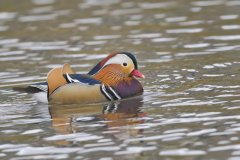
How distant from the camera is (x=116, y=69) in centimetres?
1302

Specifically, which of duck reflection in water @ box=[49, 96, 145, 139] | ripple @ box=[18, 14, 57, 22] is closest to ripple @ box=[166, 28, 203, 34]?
ripple @ box=[18, 14, 57, 22]

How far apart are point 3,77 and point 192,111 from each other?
4.28 meters

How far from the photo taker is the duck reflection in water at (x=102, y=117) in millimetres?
10797

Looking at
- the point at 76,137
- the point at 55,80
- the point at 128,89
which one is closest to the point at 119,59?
the point at 128,89

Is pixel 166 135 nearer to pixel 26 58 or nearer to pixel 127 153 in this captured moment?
pixel 127 153

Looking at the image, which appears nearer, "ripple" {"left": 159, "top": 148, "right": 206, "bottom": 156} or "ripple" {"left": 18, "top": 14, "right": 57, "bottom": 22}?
"ripple" {"left": 159, "top": 148, "right": 206, "bottom": 156}

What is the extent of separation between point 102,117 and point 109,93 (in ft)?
3.93

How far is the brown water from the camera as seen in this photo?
32.6 feet

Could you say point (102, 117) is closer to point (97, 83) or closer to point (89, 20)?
point (97, 83)

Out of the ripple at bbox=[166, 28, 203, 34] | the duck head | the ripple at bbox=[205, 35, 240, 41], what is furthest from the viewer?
the ripple at bbox=[166, 28, 203, 34]

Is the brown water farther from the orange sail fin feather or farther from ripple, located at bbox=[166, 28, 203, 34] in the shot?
the orange sail fin feather

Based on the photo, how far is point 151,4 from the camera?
67.7 feet

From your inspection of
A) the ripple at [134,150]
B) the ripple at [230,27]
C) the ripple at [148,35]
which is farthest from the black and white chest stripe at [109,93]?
the ripple at [230,27]

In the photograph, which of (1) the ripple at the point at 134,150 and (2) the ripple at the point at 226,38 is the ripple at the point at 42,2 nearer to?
(2) the ripple at the point at 226,38
